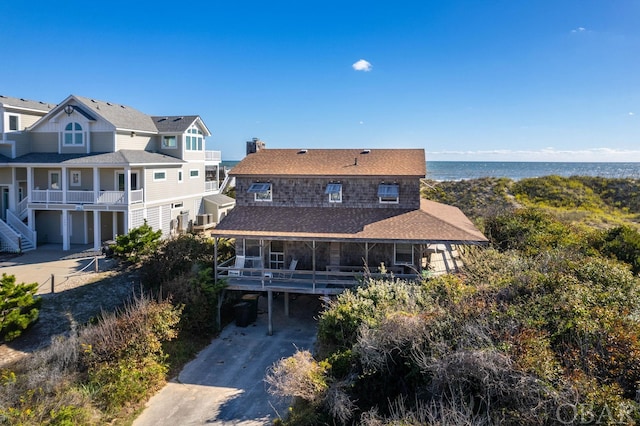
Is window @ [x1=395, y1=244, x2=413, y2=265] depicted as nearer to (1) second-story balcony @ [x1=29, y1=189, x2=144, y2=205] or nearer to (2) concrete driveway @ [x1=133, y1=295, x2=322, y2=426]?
(2) concrete driveway @ [x1=133, y1=295, x2=322, y2=426]

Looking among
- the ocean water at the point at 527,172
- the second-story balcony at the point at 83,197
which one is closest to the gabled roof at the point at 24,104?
the second-story balcony at the point at 83,197

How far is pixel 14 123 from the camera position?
89.4 feet

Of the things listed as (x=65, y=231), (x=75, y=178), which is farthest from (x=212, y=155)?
(x=65, y=231)

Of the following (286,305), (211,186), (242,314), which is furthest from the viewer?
(211,186)

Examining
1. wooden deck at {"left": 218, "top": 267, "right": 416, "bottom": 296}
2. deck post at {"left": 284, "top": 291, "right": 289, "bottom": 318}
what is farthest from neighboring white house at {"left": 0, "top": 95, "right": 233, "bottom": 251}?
deck post at {"left": 284, "top": 291, "right": 289, "bottom": 318}

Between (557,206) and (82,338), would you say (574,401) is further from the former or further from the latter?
(557,206)

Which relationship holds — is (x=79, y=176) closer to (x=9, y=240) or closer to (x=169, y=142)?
(x=9, y=240)

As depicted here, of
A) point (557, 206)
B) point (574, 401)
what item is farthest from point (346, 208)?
point (557, 206)

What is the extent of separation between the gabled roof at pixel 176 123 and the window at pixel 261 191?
12392mm

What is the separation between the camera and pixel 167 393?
14008 millimetres

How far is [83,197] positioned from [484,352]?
2394 centimetres

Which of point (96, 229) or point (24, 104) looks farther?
point (24, 104)

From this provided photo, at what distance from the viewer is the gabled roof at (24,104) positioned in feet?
88.3

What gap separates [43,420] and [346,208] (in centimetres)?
1424
